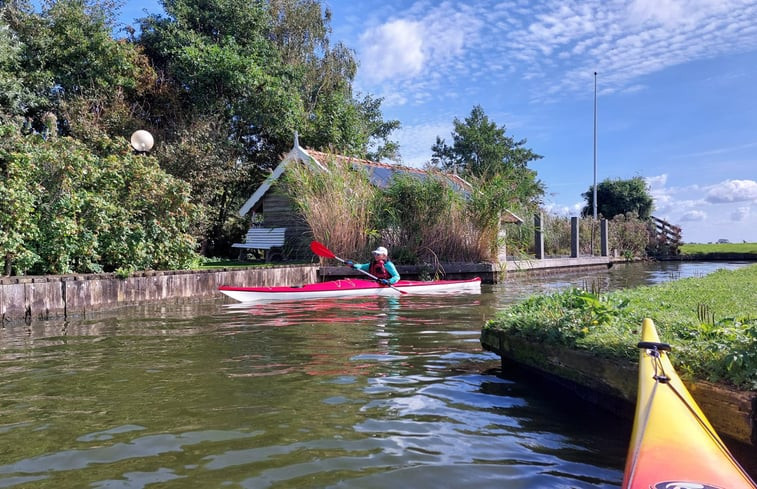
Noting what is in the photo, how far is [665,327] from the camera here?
436 cm

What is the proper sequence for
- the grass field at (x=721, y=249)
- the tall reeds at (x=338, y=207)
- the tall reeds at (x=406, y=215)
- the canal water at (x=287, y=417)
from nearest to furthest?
the canal water at (x=287, y=417) → the tall reeds at (x=338, y=207) → the tall reeds at (x=406, y=215) → the grass field at (x=721, y=249)

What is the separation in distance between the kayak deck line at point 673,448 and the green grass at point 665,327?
16.6 inches

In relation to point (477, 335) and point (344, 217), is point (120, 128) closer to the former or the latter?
point (344, 217)

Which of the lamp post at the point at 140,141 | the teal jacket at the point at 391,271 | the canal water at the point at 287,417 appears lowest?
the canal water at the point at 287,417

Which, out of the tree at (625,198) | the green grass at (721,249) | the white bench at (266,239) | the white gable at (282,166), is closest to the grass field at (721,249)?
the green grass at (721,249)

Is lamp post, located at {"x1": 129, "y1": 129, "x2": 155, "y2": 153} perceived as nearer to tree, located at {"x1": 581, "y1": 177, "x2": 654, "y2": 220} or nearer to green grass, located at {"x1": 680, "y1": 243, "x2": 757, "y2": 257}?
green grass, located at {"x1": 680, "y1": 243, "x2": 757, "y2": 257}

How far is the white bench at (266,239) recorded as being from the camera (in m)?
17.5

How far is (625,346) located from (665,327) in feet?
2.71

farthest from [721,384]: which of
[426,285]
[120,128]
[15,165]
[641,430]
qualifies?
[120,128]

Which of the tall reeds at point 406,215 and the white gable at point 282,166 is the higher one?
the white gable at point 282,166

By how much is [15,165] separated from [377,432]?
8.76m

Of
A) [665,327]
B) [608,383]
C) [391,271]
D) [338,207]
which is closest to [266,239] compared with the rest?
[338,207]

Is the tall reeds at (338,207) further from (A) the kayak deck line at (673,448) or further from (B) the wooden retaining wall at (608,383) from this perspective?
(A) the kayak deck line at (673,448)

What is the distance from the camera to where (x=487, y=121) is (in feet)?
117
